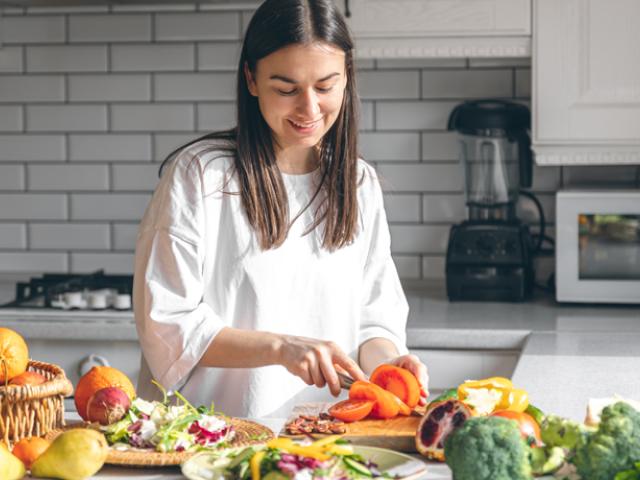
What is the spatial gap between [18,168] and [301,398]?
1717mm

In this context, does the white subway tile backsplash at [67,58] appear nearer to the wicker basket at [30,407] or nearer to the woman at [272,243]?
the woman at [272,243]

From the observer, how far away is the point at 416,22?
2891 millimetres

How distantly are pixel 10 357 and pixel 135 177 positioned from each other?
75.8 inches

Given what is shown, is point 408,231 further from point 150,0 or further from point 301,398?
point 301,398

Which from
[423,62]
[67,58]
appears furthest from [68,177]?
[423,62]

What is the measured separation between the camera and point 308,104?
177cm

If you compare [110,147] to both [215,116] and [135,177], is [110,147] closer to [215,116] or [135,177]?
[135,177]

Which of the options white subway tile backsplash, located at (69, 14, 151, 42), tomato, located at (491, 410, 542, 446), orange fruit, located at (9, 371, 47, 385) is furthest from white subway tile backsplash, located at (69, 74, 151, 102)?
tomato, located at (491, 410, 542, 446)

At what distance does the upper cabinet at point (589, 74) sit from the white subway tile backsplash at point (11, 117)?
155 cm

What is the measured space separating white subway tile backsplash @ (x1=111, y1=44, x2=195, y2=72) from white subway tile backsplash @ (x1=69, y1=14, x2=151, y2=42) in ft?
0.10

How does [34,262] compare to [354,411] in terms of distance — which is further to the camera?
[34,262]

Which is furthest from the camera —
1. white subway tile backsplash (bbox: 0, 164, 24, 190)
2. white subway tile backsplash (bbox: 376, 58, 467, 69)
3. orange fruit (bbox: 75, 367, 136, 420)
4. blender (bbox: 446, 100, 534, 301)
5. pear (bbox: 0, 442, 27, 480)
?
white subway tile backsplash (bbox: 0, 164, 24, 190)

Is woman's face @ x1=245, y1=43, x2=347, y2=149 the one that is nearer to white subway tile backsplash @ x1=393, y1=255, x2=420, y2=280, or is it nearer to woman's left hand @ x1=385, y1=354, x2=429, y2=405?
woman's left hand @ x1=385, y1=354, x2=429, y2=405

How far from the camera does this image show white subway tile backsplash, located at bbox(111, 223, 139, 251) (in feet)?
11.1
